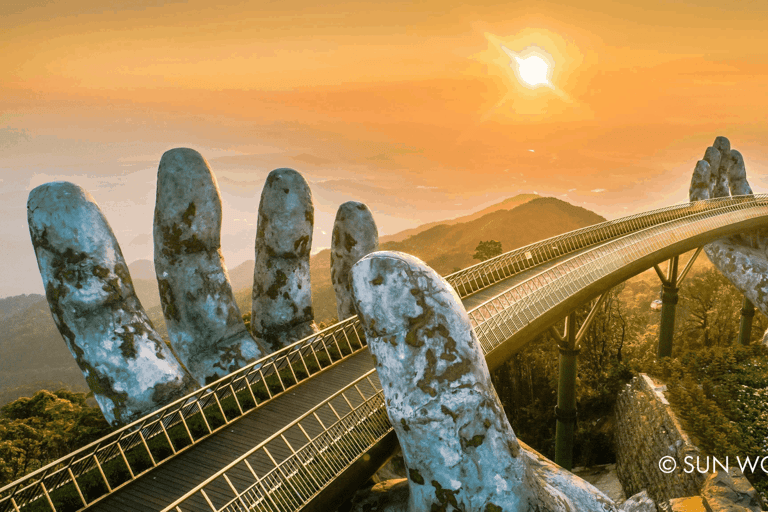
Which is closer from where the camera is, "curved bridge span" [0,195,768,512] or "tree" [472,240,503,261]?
"curved bridge span" [0,195,768,512]

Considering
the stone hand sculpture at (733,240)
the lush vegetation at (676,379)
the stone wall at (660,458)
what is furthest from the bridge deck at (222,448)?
the stone hand sculpture at (733,240)

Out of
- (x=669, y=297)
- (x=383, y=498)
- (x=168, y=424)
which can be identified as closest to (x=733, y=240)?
(x=669, y=297)

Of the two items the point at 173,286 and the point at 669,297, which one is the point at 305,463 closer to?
the point at 173,286

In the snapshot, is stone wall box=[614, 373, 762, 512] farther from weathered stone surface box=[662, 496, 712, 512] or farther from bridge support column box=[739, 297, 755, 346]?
bridge support column box=[739, 297, 755, 346]

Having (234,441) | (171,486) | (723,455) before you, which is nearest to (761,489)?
(723,455)

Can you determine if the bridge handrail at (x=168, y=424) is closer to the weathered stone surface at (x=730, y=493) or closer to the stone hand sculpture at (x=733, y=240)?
the weathered stone surface at (x=730, y=493)

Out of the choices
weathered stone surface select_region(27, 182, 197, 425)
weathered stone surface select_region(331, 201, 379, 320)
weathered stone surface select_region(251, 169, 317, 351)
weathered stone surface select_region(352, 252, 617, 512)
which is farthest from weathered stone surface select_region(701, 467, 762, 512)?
weathered stone surface select_region(27, 182, 197, 425)
